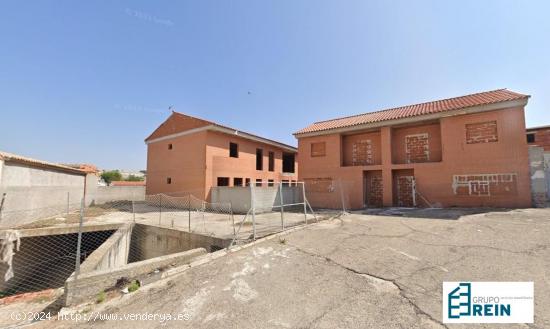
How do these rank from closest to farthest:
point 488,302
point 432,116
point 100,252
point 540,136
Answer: point 488,302 → point 100,252 → point 432,116 → point 540,136

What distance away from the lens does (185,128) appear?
18141 mm

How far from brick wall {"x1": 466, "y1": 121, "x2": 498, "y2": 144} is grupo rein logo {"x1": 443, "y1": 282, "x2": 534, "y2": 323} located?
11928 mm

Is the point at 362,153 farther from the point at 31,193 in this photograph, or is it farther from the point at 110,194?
the point at 110,194

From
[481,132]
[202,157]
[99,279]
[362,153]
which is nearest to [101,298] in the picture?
[99,279]

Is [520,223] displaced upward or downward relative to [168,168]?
downward

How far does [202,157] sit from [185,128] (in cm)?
329

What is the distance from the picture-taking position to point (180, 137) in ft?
61.3

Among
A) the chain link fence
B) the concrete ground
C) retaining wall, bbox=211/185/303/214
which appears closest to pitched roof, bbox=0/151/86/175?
the chain link fence

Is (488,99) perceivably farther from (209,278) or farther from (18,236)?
(18,236)

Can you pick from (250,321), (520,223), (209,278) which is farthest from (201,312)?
(520,223)

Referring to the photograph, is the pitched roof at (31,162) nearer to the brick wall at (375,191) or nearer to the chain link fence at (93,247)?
the chain link fence at (93,247)

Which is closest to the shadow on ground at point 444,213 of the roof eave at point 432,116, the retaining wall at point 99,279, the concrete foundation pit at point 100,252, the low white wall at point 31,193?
the roof eave at point 432,116

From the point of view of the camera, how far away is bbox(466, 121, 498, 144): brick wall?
12.6 m

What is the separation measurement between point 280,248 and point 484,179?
1280cm
